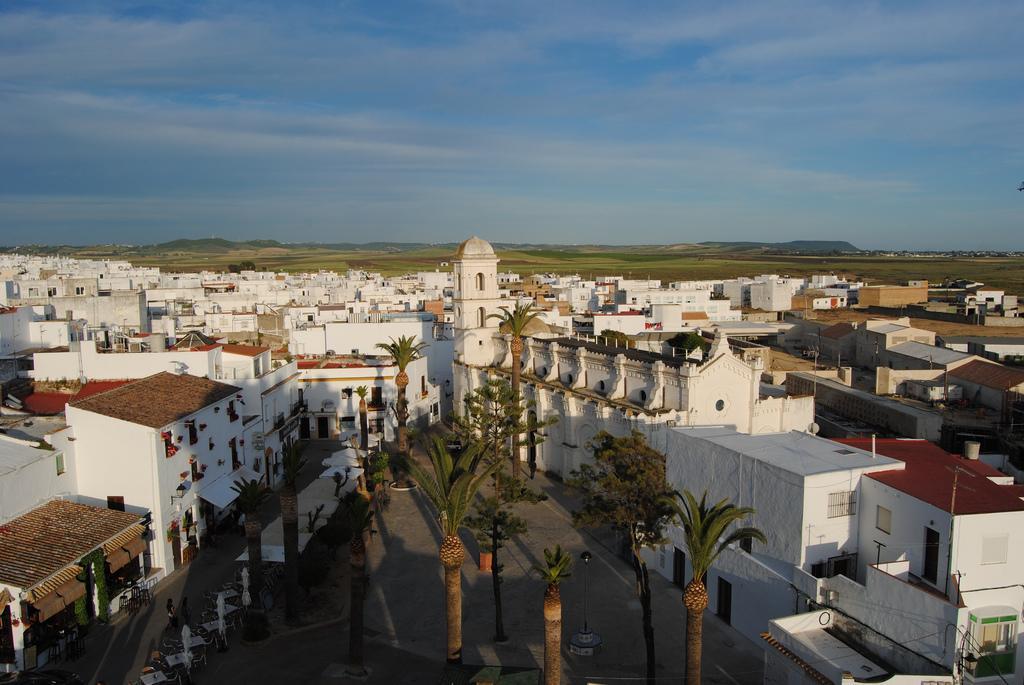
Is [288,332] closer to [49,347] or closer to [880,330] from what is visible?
[49,347]

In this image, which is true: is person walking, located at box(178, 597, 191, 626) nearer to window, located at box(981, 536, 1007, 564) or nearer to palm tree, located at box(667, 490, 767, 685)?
palm tree, located at box(667, 490, 767, 685)

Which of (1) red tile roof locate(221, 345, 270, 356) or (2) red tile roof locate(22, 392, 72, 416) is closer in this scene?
(2) red tile roof locate(22, 392, 72, 416)

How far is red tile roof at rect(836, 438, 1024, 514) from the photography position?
763 inches

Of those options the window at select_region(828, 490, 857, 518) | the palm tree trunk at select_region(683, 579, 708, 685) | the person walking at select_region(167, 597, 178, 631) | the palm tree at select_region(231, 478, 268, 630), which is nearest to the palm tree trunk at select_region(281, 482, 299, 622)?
the palm tree at select_region(231, 478, 268, 630)

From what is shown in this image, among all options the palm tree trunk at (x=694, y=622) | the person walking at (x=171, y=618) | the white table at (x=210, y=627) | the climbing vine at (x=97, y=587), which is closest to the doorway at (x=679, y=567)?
the palm tree trunk at (x=694, y=622)

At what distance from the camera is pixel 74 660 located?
22484mm

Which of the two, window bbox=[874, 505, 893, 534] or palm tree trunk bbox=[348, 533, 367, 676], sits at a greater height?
window bbox=[874, 505, 893, 534]

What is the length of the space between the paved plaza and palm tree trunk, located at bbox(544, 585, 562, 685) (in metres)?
2.93

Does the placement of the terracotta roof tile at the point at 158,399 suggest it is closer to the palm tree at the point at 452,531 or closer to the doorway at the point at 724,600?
the palm tree at the point at 452,531

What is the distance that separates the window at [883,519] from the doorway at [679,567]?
7.63 m

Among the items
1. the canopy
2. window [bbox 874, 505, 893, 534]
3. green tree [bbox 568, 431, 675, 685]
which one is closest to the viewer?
window [bbox 874, 505, 893, 534]

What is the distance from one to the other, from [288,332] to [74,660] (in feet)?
149

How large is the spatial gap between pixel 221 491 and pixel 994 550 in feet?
88.9

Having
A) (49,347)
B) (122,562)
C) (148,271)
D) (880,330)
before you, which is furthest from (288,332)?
(148,271)
